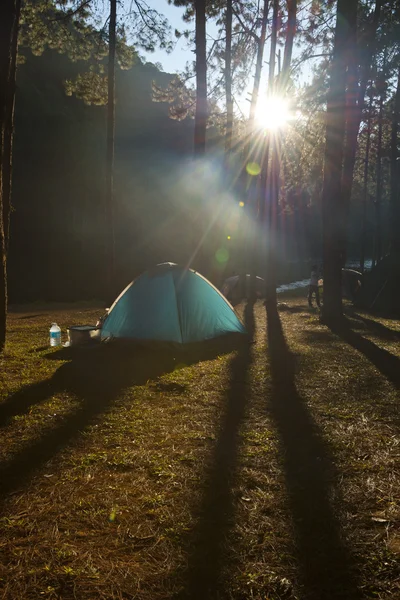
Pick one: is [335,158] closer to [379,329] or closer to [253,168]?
[379,329]

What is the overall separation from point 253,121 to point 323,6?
6.14m

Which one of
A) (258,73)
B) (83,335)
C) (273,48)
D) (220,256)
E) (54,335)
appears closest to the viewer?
(83,335)

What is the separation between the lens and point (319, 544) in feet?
11.5

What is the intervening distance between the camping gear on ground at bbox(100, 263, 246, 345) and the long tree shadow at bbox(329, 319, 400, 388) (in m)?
3.33

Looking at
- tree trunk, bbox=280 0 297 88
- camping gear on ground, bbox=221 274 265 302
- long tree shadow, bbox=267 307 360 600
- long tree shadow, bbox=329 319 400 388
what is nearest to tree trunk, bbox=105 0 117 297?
camping gear on ground, bbox=221 274 265 302

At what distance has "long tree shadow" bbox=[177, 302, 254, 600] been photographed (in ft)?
10.0

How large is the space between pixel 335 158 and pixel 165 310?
7444mm

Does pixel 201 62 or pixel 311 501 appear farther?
pixel 201 62

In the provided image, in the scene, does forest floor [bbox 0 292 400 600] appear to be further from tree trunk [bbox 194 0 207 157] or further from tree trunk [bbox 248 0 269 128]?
tree trunk [bbox 248 0 269 128]

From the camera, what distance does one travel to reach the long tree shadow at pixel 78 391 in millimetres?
4895

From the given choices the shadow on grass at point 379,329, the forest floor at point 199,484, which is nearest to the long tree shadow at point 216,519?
the forest floor at point 199,484

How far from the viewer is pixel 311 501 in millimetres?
4145

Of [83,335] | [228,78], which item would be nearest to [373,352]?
[83,335]

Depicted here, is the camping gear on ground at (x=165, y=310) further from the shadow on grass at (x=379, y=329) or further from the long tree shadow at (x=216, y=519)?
the shadow on grass at (x=379, y=329)
